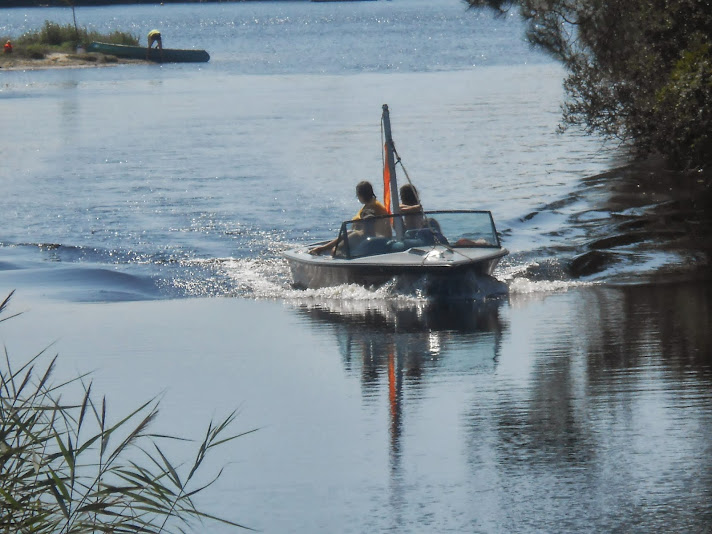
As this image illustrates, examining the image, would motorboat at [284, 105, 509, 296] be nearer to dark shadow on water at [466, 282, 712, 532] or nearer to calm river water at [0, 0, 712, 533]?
calm river water at [0, 0, 712, 533]

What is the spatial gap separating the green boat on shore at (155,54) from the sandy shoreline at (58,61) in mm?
951

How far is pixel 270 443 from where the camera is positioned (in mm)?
9133

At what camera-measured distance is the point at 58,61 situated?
230ft

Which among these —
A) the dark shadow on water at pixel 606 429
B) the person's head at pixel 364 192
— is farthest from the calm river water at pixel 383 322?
the person's head at pixel 364 192

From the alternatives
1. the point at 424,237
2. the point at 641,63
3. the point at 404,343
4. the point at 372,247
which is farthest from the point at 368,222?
the point at 641,63

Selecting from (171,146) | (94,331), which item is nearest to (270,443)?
(94,331)

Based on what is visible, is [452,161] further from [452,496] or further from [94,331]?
[452,496]

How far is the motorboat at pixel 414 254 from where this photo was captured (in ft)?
47.1

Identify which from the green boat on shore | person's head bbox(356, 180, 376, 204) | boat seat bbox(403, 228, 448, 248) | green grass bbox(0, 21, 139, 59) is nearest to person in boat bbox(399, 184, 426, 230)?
boat seat bbox(403, 228, 448, 248)

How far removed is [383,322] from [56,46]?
6391 cm

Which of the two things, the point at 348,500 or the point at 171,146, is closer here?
the point at 348,500

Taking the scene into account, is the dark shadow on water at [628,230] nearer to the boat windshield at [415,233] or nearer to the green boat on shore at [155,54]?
the boat windshield at [415,233]

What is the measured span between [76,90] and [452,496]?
51.5m

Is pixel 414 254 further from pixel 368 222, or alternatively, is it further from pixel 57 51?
pixel 57 51
